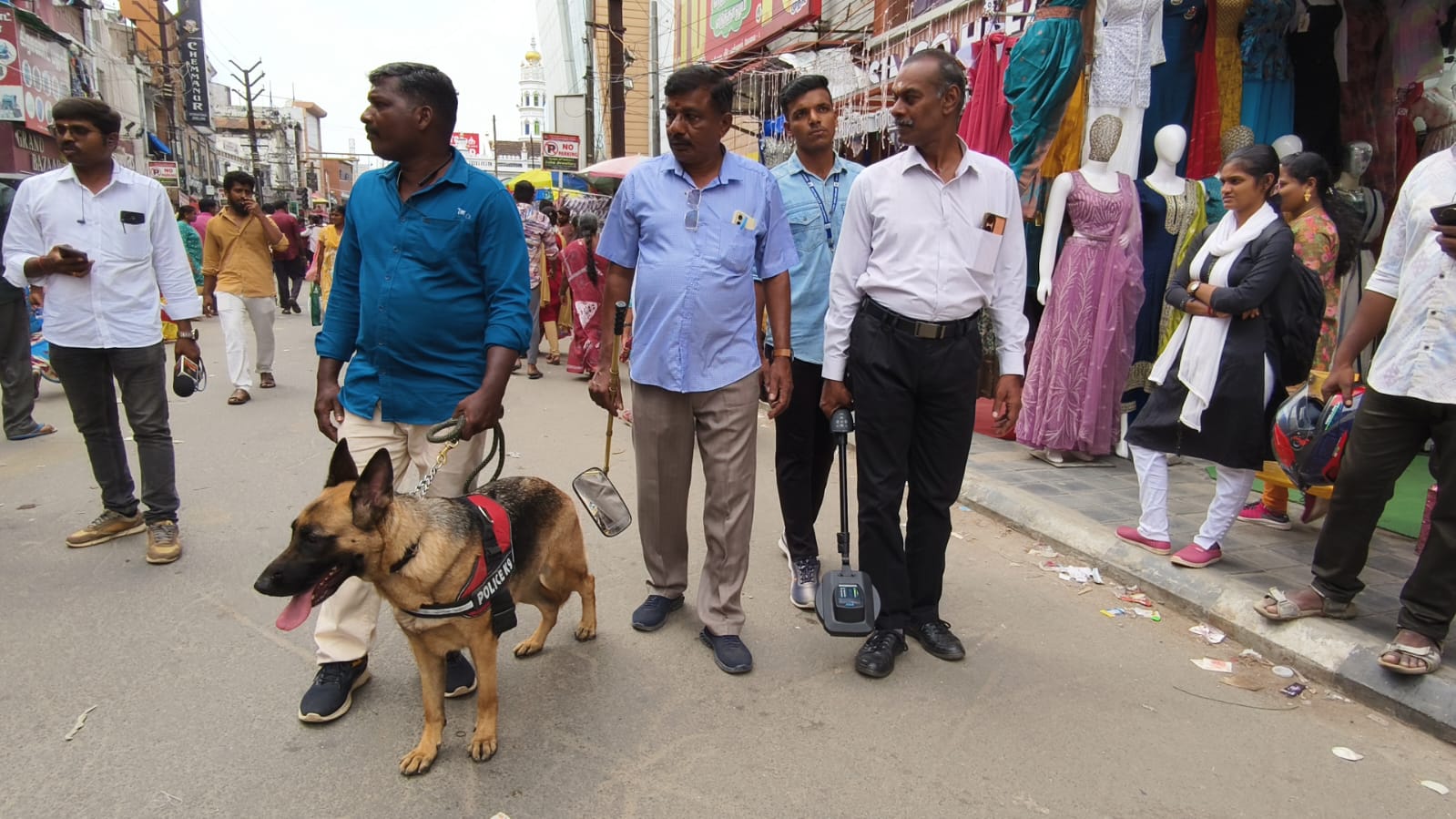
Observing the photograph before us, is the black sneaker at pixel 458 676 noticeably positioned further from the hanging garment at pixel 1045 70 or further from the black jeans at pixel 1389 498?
the hanging garment at pixel 1045 70

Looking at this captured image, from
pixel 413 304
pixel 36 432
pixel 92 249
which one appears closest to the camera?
pixel 413 304

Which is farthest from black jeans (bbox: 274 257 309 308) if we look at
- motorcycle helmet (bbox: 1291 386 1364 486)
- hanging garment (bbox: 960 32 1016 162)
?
motorcycle helmet (bbox: 1291 386 1364 486)

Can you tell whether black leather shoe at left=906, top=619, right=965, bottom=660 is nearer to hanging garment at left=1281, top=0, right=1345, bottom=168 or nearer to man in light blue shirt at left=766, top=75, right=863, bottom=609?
man in light blue shirt at left=766, top=75, right=863, bottom=609

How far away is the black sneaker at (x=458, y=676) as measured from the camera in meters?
2.88

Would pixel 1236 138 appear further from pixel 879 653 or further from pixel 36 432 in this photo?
pixel 36 432

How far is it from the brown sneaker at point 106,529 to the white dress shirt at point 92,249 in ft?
3.01

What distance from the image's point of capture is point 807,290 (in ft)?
12.0

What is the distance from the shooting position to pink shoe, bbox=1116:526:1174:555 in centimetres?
401

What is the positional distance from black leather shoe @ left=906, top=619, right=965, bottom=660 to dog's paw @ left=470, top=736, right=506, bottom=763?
1662 millimetres

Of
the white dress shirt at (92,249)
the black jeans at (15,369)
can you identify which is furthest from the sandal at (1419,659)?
the black jeans at (15,369)

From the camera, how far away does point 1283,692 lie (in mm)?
2996

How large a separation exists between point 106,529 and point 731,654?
3.31 m

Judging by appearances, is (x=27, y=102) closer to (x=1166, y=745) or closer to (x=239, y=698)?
(x=239, y=698)

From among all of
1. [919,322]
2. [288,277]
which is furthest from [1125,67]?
[288,277]
